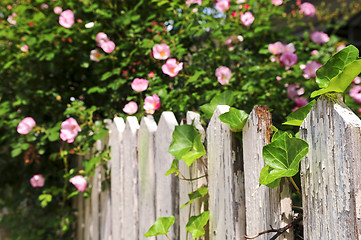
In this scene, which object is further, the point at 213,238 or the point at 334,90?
the point at 213,238

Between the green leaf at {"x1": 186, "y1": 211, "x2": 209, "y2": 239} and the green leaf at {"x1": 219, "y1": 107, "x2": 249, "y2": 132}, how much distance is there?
285 millimetres

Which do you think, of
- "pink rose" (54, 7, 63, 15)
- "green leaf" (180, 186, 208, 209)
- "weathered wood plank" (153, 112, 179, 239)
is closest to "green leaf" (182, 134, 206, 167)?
"green leaf" (180, 186, 208, 209)

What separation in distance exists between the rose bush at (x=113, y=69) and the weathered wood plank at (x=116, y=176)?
0.29 feet

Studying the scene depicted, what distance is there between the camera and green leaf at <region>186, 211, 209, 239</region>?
3.37 feet

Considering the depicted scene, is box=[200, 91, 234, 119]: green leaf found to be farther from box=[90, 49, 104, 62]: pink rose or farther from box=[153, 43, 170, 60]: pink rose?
box=[90, 49, 104, 62]: pink rose

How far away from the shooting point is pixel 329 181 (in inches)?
26.2

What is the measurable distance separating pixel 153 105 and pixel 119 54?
2.12 ft

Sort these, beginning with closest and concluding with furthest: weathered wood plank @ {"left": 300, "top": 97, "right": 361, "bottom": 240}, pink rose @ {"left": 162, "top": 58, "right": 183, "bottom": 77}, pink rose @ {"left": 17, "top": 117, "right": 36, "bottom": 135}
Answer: weathered wood plank @ {"left": 300, "top": 97, "right": 361, "bottom": 240}, pink rose @ {"left": 162, "top": 58, "right": 183, "bottom": 77}, pink rose @ {"left": 17, "top": 117, "right": 36, "bottom": 135}

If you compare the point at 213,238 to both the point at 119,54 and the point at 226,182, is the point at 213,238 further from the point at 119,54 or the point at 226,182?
the point at 119,54

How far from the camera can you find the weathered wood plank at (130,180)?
1.57 m

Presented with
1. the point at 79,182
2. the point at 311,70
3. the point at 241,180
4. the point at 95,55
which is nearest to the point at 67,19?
the point at 95,55

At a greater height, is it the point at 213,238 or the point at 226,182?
the point at 226,182

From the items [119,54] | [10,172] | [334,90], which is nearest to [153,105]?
[119,54]

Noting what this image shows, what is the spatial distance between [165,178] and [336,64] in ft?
2.53
